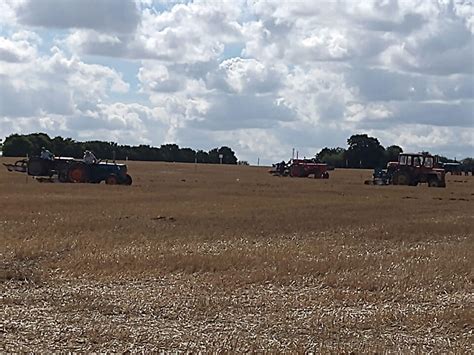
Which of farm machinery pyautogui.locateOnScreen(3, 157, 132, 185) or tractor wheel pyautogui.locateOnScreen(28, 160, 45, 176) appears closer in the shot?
farm machinery pyautogui.locateOnScreen(3, 157, 132, 185)

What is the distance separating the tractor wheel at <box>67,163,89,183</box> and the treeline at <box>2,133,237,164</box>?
1185 inches

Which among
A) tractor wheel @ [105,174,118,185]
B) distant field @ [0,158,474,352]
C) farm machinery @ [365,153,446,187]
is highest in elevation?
farm machinery @ [365,153,446,187]

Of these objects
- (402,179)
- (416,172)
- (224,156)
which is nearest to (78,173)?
(402,179)

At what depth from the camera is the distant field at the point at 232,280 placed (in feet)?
34.1

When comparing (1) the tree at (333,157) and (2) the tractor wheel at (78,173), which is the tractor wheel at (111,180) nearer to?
(2) the tractor wheel at (78,173)

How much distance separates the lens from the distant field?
10391 millimetres

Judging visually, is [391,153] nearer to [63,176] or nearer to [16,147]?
[16,147]

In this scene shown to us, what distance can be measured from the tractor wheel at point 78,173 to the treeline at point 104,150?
30.1 m

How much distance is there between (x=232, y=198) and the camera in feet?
113

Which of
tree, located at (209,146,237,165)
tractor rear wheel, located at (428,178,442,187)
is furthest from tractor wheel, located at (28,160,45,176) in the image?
tree, located at (209,146,237,165)

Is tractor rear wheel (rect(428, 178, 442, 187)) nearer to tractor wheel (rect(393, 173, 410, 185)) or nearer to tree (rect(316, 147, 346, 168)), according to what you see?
tractor wheel (rect(393, 173, 410, 185))

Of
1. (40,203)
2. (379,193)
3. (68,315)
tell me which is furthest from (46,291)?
(379,193)

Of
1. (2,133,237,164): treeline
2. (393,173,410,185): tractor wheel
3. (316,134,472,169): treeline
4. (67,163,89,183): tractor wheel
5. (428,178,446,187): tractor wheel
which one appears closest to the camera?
(67,163,89,183): tractor wheel

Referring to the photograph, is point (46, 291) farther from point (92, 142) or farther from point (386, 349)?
point (92, 142)
